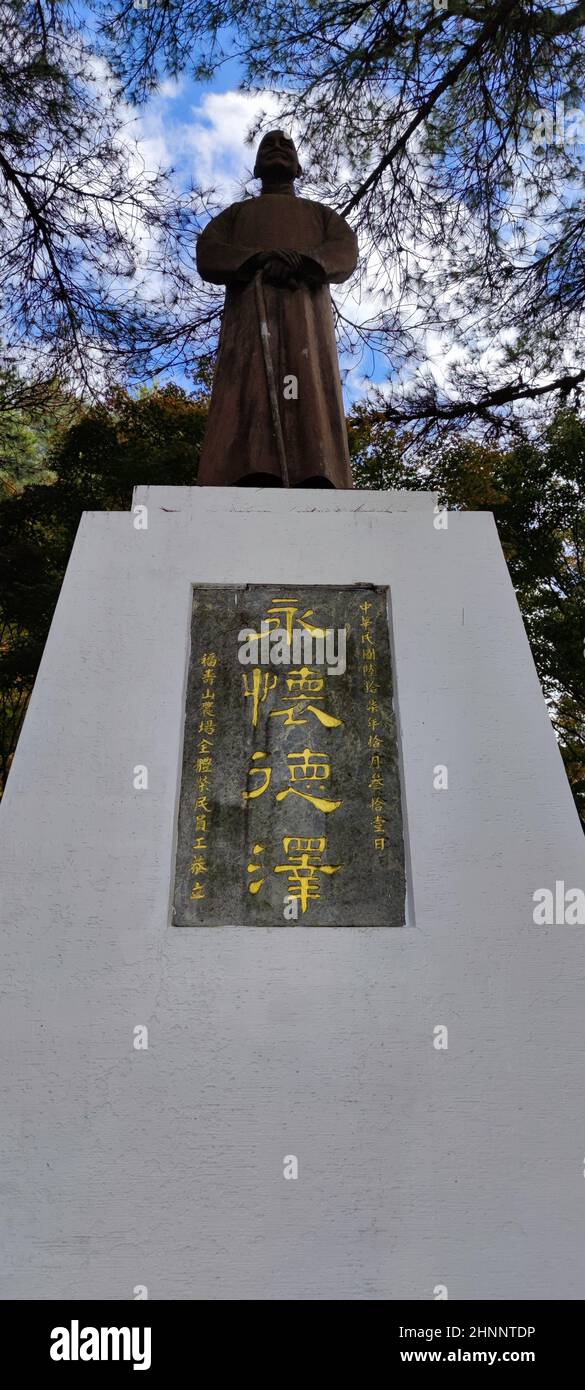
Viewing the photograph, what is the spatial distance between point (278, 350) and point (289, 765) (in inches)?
74.1

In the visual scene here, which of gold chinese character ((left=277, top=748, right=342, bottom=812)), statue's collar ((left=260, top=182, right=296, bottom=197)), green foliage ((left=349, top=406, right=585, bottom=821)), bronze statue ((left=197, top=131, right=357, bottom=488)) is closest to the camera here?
gold chinese character ((left=277, top=748, right=342, bottom=812))

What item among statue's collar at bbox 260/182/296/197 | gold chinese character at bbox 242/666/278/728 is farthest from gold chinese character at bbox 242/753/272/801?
statue's collar at bbox 260/182/296/197

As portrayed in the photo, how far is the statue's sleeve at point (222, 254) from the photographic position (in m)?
3.84

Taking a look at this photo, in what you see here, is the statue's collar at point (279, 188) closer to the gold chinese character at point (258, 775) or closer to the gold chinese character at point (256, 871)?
the gold chinese character at point (258, 775)

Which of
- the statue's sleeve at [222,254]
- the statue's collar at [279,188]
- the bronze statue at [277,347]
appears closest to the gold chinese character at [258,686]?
the bronze statue at [277,347]

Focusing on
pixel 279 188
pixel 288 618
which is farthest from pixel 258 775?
pixel 279 188

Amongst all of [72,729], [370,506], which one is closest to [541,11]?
[370,506]

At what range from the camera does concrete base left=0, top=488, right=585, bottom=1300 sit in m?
1.95

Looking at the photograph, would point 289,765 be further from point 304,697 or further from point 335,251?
point 335,251

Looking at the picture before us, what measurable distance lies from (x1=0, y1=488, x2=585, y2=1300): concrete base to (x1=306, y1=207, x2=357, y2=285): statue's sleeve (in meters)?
1.80

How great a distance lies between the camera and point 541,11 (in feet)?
15.4

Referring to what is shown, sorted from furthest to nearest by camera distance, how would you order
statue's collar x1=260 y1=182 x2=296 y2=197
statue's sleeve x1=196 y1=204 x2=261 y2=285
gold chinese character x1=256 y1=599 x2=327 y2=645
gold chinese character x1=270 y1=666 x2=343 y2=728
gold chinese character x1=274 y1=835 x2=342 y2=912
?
statue's collar x1=260 y1=182 x2=296 y2=197 → statue's sleeve x1=196 y1=204 x2=261 y2=285 → gold chinese character x1=256 y1=599 x2=327 y2=645 → gold chinese character x1=270 y1=666 x2=343 y2=728 → gold chinese character x1=274 y1=835 x2=342 y2=912

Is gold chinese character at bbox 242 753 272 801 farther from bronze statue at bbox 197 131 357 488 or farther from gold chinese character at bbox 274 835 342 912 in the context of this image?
bronze statue at bbox 197 131 357 488
